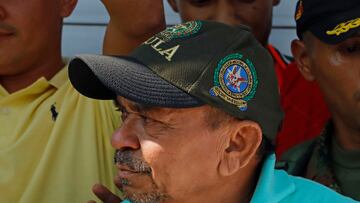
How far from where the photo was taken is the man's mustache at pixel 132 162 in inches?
71.9

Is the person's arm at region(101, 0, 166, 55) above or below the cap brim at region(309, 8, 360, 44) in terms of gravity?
above

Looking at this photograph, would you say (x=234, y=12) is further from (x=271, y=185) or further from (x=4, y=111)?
(x=271, y=185)

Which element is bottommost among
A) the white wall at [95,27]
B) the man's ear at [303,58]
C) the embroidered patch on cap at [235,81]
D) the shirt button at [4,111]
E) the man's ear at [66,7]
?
the white wall at [95,27]

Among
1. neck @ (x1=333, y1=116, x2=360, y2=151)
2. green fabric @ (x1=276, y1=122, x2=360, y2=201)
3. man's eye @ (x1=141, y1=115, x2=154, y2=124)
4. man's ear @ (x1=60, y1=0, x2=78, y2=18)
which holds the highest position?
man's eye @ (x1=141, y1=115, x2=154, y2=124)

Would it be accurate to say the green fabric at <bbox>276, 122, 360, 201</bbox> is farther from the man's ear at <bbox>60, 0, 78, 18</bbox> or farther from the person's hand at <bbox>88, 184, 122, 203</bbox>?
the man's ear at <bbox>60, 0, 78, 18</bbox>

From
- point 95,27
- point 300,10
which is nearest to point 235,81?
point 300,10

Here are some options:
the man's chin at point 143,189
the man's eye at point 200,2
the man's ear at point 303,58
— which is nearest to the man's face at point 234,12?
the man's eye at point 200,2

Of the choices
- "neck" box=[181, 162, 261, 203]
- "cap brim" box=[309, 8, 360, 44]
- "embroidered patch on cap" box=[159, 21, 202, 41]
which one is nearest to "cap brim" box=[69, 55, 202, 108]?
"embroidered patch on cap" box=[159, 21, 202, 41]

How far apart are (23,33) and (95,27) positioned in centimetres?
143

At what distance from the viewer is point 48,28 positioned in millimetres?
2674

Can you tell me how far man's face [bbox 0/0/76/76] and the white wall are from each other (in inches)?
53.1

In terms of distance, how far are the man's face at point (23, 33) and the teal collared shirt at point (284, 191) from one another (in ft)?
2.80

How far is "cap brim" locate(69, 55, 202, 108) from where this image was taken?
180 cm

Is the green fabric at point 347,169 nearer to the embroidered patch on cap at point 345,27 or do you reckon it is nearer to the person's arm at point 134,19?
the embroidered patch on cap at point 345,27
